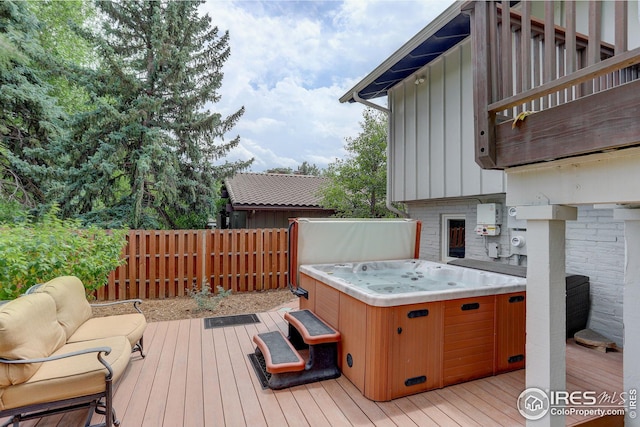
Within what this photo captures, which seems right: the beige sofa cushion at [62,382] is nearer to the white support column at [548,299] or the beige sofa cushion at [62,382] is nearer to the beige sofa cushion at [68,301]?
the beige sofa cushion at [68,301]

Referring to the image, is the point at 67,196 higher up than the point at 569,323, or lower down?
higher up

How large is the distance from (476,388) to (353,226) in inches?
103

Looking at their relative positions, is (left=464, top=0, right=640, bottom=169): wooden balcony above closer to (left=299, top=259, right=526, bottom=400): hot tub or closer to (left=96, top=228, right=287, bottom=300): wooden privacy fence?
(left=299, top=259, right=526, bottom=400): hot tub

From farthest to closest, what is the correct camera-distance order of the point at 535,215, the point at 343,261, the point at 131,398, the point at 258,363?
1. the point at 343,261
2. the point at 258,363
3. the point at 131,398
4. the point at 535,215

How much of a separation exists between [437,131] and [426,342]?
12.8ft

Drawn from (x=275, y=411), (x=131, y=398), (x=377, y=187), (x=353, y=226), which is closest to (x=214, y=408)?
(x=275, y=411)

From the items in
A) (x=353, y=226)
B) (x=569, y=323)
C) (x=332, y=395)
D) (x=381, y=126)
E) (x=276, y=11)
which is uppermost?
(x=276, y=11)

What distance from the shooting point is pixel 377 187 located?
8328mm

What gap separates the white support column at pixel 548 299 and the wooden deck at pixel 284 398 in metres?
0.83

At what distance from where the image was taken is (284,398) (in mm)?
2670

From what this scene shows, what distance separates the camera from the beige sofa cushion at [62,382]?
2027 mm

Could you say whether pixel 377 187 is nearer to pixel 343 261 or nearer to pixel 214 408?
pixel 343 261

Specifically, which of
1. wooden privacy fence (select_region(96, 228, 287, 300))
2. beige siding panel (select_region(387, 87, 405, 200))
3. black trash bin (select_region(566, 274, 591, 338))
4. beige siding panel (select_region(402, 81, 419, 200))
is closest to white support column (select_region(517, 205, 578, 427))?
black trash bin (select_region(566, 274, 591, 338))

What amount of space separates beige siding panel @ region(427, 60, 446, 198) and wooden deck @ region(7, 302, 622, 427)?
9.83ft
